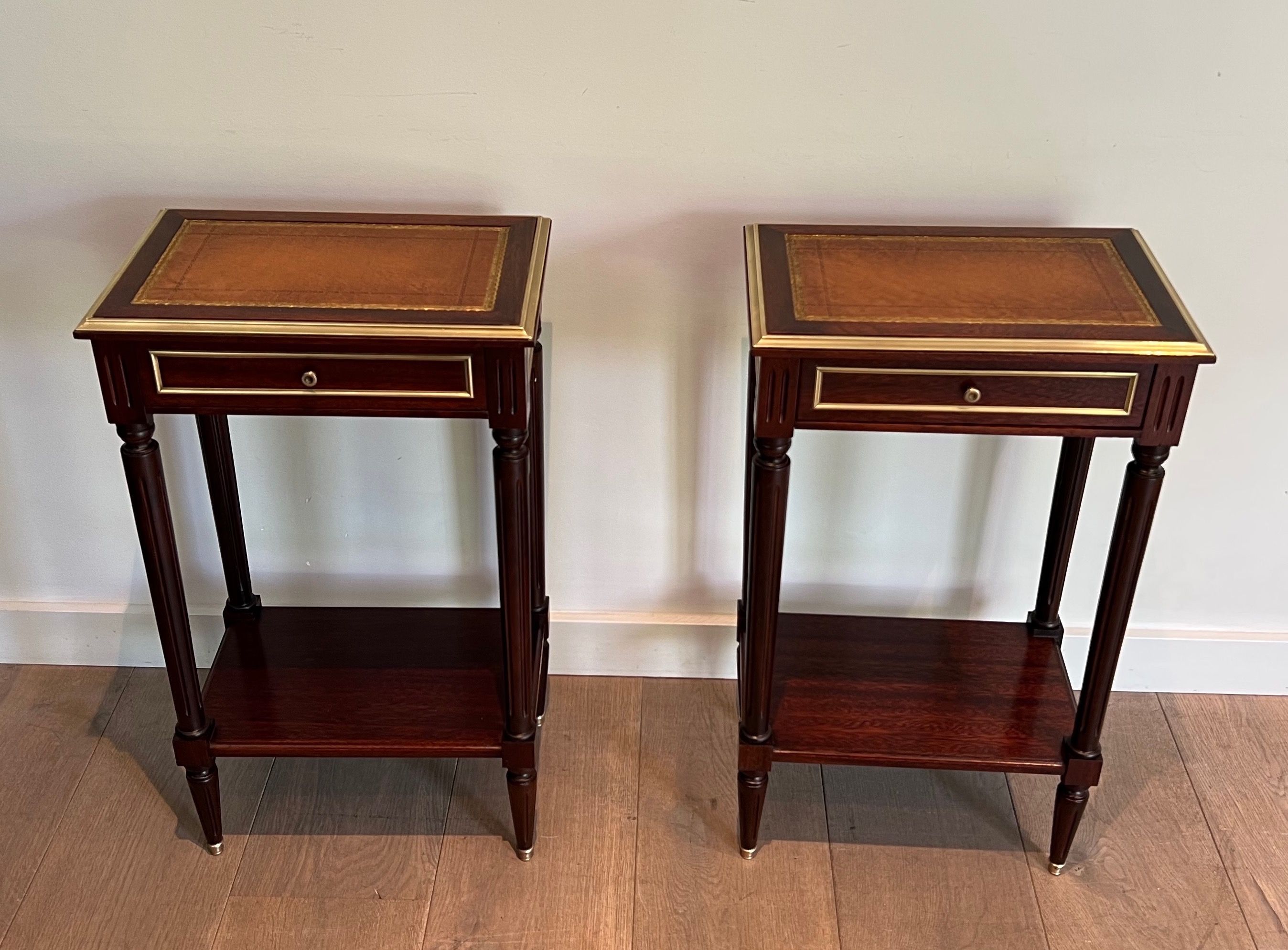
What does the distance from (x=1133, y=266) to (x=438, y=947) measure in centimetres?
131

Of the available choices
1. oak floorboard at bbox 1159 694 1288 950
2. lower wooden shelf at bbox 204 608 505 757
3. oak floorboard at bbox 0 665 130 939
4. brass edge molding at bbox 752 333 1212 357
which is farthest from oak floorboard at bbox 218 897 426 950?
oak floorboard at bbox 1159 694 1288 950

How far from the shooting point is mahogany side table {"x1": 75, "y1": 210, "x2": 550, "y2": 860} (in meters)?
1.40

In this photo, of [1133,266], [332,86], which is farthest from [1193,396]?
[332,86]

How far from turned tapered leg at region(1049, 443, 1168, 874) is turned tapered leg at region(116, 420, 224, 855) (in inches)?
47.4

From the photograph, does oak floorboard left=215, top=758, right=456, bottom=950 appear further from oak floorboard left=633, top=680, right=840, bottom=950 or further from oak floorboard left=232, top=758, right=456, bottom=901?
oak floorboard left=633, top=680, right=840, bottom=950

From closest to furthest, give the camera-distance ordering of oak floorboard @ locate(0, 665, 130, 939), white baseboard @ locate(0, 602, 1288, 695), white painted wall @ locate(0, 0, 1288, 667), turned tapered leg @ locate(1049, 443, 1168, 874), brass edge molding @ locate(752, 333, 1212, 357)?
1. brass edge molding @ locate(752, 333, 1212, 357)
2. turned tapered leg @ locate(1049, 443, 1168, 874)
3. white painted wall @ locate(0, 0, 1288, 667)
4. oak floorboard @ locate(0, 665, 130, 939)
5. white baseboard @ locate(0, 602, 1288, 695)

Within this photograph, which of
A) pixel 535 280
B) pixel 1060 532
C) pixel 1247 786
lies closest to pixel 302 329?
pixel 535 280

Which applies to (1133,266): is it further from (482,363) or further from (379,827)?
(379,827)

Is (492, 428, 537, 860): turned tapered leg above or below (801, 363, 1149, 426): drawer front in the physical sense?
below

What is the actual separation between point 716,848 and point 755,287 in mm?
889

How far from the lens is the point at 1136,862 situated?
6.05 feet

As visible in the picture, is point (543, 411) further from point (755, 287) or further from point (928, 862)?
point (928, 862)

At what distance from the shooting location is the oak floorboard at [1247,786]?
179 cm

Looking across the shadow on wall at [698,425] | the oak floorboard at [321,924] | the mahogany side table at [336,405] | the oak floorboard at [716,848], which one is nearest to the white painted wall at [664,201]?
the shadow on wall at [698,425]
